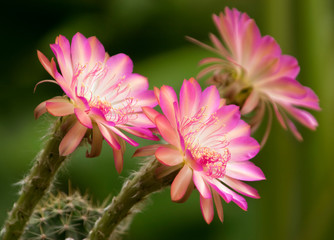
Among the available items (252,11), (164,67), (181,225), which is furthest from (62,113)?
(252,11)

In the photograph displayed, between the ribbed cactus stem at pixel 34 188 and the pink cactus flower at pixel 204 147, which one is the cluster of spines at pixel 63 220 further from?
the pink cactus flower at pixel 204 147

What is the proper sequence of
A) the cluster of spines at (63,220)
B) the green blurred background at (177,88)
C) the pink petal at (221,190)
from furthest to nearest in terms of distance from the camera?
the green blurred background at (177,88)
the cluster of spines at (63,220)
the pink petal at (221,190)

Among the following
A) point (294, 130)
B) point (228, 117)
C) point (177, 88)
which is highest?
point (228, 117)

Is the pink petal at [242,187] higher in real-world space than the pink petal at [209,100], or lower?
lower

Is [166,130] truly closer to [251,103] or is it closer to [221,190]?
[221,190]

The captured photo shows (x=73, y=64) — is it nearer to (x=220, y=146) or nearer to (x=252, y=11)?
(x=220, y=146)

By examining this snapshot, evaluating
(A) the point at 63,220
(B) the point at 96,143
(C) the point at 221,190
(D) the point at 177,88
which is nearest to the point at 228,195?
(C) the point at 221,190

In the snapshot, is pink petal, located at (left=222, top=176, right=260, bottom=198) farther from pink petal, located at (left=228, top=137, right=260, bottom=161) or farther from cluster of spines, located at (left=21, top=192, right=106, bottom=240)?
cluster of spines, located at (left=21, top=192, right=106, bottom=240)

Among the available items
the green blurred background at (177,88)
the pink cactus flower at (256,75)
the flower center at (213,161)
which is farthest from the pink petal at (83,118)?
the green blurred background at (177,88)
